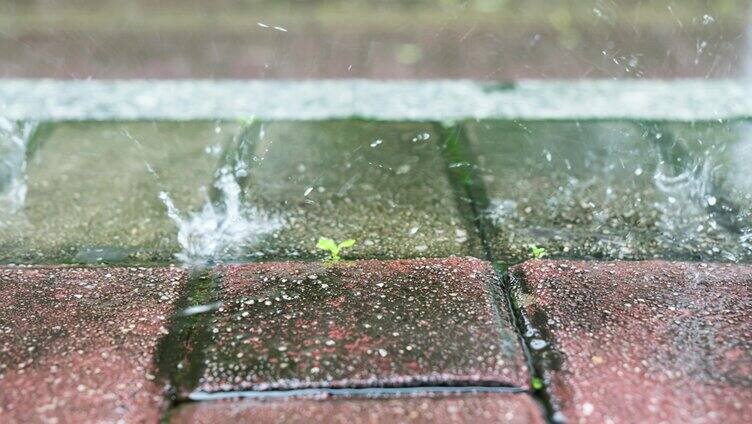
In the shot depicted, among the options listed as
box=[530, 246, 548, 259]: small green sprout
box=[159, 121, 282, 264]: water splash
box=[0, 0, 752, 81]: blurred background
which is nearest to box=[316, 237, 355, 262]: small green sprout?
box=[159, 121, 282, 264]: water splash

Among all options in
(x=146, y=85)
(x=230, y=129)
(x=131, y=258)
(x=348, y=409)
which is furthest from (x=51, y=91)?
(x=348, y=409)

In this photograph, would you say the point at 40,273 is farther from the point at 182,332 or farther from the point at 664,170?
the point at 664,170

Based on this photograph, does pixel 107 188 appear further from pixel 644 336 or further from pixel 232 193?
pixel 644 336

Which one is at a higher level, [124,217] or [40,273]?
[124,217]

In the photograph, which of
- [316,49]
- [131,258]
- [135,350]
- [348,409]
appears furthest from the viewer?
[316,49]

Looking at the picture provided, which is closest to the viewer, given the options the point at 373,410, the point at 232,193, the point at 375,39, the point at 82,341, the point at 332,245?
the point at 373,410

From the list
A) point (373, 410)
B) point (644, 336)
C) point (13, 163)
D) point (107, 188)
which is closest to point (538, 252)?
point (644, 336)
